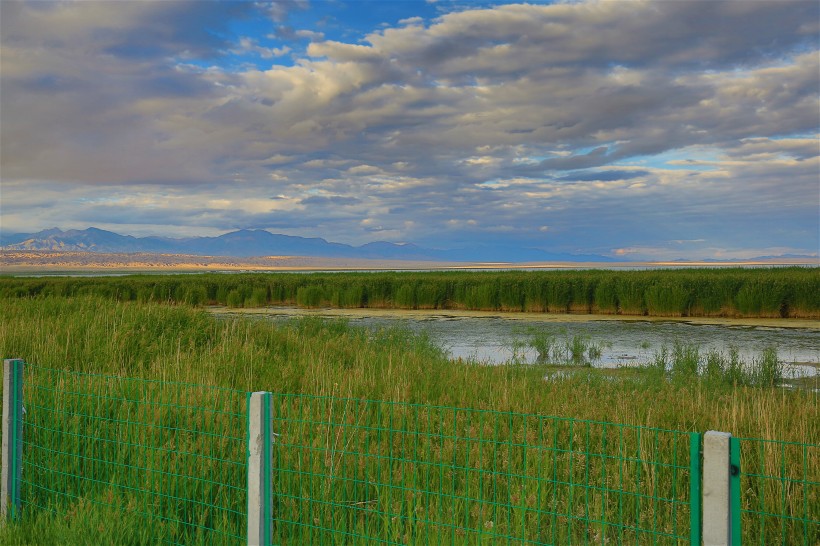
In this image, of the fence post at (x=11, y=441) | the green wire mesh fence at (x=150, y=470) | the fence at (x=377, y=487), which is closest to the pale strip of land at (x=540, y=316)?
the green wire mesh fence at (x=150, y=470)

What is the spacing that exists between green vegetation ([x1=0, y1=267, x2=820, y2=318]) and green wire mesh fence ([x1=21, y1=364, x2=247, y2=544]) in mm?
14151

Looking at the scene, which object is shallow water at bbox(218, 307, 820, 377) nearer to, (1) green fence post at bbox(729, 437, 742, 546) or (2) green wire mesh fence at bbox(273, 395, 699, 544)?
(2) green wire mesh fence at bbox(273, 395, 699, 544)

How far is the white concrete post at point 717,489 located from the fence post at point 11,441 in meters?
4.54

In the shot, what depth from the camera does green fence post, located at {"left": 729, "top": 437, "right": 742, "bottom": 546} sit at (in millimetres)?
2461

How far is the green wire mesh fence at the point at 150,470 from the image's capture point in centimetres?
456

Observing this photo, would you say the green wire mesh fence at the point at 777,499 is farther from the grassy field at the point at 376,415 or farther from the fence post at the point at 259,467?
the fence post at the point at 259,467

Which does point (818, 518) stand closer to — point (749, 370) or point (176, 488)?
point (176, 488)

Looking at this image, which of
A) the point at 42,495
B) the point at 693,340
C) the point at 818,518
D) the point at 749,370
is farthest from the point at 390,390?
the point at 693,340

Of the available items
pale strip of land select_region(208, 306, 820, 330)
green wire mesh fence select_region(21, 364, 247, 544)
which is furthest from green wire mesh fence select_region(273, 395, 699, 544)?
pale strip of land select_region(208, 306, 820, 330)

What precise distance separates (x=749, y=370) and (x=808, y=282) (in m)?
13.5

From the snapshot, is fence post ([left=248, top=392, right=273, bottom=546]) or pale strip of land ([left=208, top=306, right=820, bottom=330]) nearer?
fence post ([left=248, top=392, right=273, bottom=546])

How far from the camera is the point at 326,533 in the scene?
452 cm

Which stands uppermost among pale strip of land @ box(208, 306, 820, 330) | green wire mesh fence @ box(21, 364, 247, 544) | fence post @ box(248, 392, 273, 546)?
fence post @ box(248, 392, 273, 546)

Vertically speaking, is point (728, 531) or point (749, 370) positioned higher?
point (728, 531)
